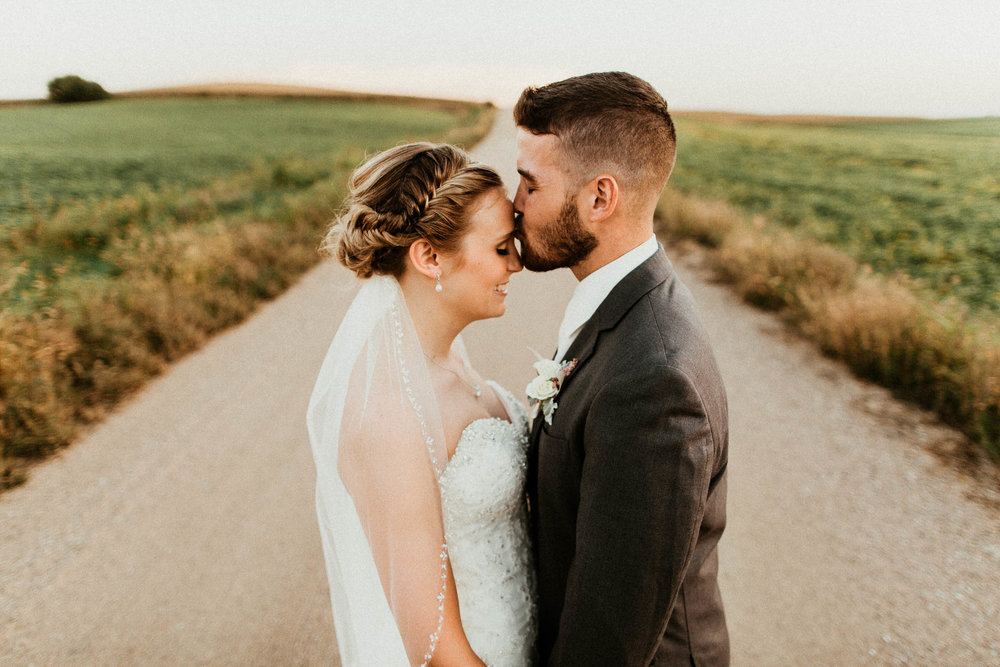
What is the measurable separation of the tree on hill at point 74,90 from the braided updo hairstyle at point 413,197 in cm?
632

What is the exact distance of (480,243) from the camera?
83.8 inches

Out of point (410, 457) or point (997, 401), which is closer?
point (410, 457)

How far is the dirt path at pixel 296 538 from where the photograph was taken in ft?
9.61

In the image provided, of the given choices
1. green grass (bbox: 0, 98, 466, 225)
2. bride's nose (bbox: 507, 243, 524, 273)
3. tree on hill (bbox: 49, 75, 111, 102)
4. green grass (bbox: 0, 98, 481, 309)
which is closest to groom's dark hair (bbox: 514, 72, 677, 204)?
bride's nose (bbox: 507, 243, 524, 273)

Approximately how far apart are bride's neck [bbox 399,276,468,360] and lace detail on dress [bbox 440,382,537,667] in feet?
1.30

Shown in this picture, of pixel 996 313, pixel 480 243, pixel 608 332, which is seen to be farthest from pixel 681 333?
pixel 996 313

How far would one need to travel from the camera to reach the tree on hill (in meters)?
6.41

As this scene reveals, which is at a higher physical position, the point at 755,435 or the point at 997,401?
the point at 997,401

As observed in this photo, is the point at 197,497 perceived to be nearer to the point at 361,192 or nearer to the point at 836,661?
the point at 361,192

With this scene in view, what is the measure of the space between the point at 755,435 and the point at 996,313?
15.7 ft

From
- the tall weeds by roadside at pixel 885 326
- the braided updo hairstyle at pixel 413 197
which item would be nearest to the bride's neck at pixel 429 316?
the braided updo hairstyle at pixel 413 197

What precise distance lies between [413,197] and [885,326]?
5538mm

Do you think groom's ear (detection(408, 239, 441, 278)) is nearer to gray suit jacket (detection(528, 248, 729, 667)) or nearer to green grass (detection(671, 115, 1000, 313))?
gray suit jacket (detection(528, 248, 729, 667))

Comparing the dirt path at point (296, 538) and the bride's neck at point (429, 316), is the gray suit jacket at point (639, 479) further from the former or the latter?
the dirt path at point (296, 538)
